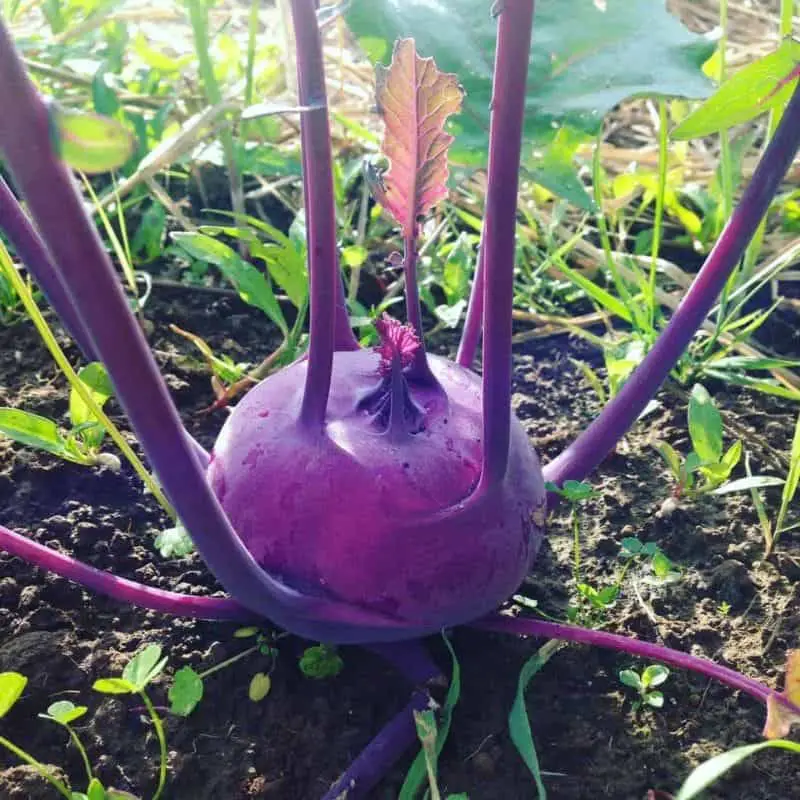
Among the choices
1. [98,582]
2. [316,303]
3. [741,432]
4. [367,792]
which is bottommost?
[741,432]

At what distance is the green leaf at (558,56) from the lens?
0.75 meters

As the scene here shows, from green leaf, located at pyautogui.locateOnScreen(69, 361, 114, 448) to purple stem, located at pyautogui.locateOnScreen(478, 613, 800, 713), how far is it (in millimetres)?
375

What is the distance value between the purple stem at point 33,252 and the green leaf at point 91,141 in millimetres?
277

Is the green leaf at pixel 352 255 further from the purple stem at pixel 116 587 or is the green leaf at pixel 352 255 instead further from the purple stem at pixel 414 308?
the purple stem at pixel 116 587

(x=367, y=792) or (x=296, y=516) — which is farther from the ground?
(x=296, y=516)

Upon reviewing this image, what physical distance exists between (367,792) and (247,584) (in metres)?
0.17

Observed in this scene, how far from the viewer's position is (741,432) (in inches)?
37.6

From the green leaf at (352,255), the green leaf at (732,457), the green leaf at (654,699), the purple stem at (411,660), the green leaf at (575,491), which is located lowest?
the green leaf at (654,699)

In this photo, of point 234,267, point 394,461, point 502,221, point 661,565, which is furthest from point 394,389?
point 234,267

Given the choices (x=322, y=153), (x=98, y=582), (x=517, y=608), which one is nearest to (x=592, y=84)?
(x=322, y=153)

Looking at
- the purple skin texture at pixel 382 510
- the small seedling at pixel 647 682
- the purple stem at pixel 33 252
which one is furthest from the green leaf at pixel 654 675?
the purple stem at pixel 33 252

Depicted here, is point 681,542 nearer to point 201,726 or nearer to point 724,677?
point 724,677

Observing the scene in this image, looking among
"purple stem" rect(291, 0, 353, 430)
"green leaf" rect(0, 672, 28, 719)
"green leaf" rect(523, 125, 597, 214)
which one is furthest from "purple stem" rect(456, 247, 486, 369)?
"green leaf" rect(0, 672, 28, 719)

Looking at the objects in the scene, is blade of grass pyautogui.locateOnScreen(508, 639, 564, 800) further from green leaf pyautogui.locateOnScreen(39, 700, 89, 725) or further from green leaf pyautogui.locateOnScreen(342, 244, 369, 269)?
green leaf pyautogui.locateOnScreen(342, 244, 369, 269)
